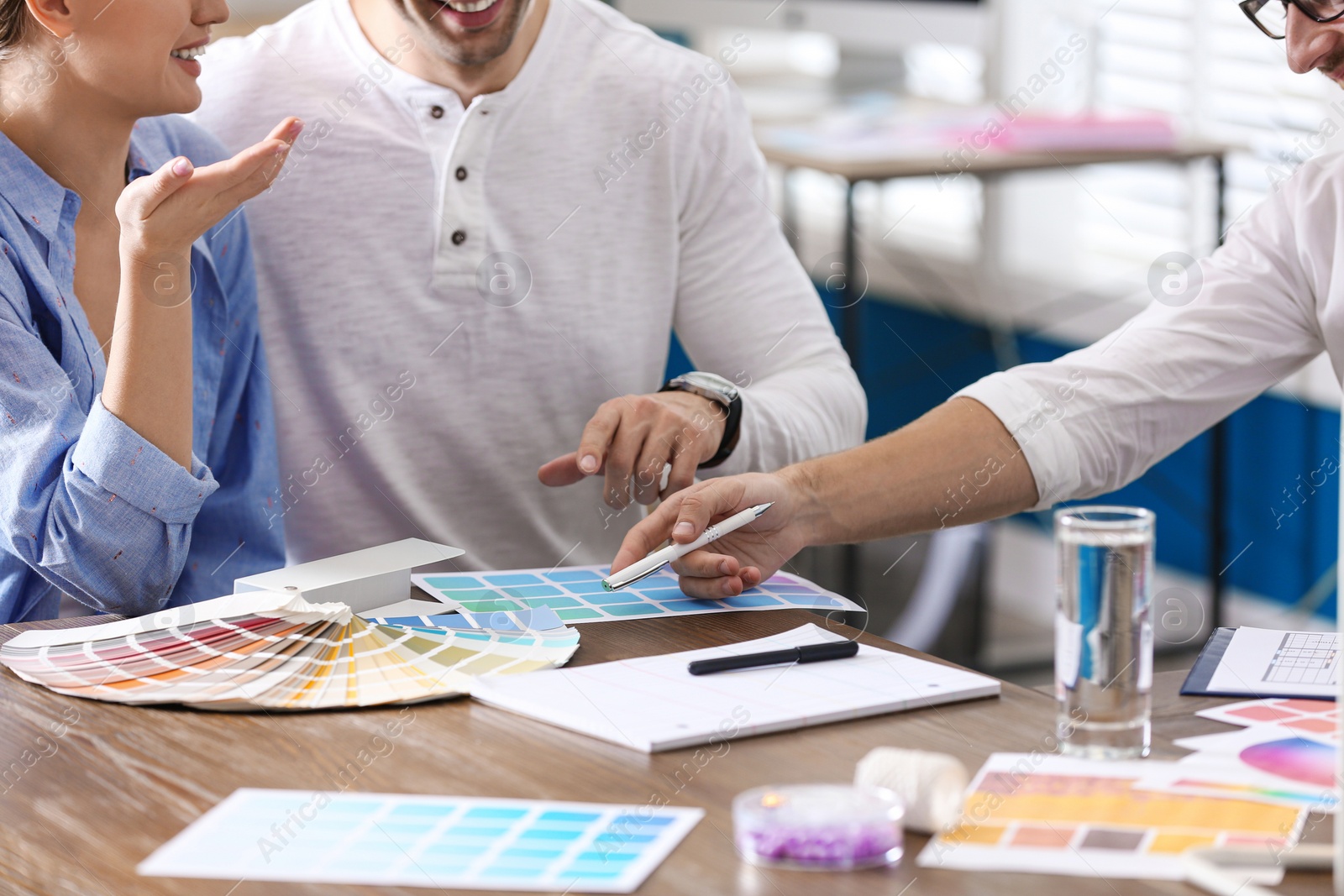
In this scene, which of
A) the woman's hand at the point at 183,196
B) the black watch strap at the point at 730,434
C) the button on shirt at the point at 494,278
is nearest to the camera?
the woman's hand at the point at 183,196

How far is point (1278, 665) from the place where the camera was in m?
0.92

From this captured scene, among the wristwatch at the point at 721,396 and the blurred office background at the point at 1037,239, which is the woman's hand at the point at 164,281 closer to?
the wristwatch at the point at 721,396

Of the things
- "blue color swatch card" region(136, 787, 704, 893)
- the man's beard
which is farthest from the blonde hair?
"blue color swatch card" region(136, 787, 704, 893)

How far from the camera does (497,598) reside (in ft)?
3.61

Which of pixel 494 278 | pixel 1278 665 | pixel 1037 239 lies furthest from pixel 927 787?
pixel 1037 239

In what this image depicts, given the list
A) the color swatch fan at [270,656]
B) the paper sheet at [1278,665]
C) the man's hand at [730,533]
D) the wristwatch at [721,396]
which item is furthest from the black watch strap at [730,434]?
the paper sheet at [1278,665]

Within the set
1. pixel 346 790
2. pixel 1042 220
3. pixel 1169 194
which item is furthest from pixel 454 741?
pixel 1042 220

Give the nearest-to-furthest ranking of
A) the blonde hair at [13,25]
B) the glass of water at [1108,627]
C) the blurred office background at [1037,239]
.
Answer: the glass of water at [1108,627]
the blonde hair at [13,25]
the blurred office background at [1037,239]

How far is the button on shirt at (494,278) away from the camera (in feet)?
4.88

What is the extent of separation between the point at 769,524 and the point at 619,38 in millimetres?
709

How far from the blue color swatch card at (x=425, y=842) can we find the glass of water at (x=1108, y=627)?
224 millimetres

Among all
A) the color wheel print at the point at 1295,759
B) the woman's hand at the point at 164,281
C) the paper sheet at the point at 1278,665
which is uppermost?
the woman's hand at the point at 164,281

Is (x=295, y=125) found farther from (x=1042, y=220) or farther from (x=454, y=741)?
(x=1042, y=220)

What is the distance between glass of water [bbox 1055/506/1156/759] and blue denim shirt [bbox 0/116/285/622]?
0.69 m
